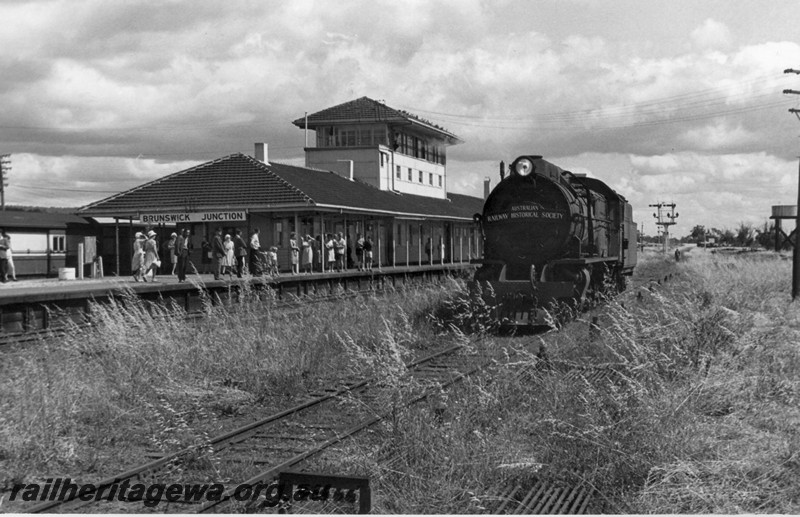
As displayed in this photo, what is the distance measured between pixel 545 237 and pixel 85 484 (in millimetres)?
11266

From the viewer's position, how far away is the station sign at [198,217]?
27031mm

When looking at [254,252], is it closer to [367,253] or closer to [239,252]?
[239,252]

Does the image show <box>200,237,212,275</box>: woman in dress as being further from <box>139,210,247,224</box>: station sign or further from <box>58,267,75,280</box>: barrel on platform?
<box>58,267,75,280</box>: barrel on platform

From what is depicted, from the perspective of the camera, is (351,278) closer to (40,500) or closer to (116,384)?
(116,384)

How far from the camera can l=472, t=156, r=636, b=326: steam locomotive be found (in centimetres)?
1475

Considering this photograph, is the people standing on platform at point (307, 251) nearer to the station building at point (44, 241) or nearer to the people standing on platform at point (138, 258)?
the people standing on platform at point (138, 258)

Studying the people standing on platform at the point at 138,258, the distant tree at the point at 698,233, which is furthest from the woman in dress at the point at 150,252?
the distant tree at the point at 698,233

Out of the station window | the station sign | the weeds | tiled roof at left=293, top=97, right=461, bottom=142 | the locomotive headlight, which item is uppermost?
tiled roof at left=293, top=97, right=461, bottom=142

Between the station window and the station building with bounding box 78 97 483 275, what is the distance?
5.66 feet

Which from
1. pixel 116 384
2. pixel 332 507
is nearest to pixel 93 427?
pixel 116 384

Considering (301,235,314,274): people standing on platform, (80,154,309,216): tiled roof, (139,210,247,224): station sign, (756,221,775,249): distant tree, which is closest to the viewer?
(301,235,314,274): people standing on platform

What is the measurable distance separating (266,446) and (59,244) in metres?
29.5

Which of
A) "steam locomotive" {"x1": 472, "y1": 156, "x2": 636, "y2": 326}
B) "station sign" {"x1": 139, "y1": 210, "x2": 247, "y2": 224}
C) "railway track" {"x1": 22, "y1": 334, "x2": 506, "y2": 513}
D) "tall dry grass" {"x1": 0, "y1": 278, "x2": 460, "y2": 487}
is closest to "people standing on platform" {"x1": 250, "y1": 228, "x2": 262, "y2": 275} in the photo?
"station sign" {"x1": 139, "y1": 210, "x2": 247, "y2": 224}

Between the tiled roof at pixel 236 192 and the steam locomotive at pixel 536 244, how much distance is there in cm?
1127
